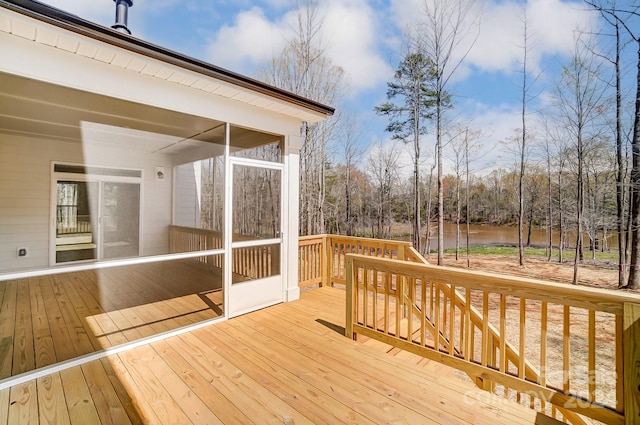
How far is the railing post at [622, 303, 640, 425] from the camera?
158 centimetres

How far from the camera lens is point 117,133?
10.7 feet

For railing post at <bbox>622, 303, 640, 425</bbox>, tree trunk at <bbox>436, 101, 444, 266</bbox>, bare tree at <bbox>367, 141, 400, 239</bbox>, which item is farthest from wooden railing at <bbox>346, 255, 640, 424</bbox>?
bare tree at <bbox>367, 141, 400, 239</bbox>

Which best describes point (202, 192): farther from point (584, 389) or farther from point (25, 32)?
point (584, 389)

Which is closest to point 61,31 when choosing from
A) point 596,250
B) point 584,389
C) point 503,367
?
point 503,367

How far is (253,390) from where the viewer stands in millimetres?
2129

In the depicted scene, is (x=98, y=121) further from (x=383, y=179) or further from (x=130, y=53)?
(x=383, y=179)

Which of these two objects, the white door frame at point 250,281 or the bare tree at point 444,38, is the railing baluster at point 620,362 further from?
the bare tree at point 444,38

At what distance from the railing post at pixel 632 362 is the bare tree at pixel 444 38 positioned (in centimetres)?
995

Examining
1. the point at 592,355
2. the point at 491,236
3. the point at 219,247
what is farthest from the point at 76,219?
the point at 491,236

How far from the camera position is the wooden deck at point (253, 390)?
1841 mm

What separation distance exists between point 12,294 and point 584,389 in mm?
7970

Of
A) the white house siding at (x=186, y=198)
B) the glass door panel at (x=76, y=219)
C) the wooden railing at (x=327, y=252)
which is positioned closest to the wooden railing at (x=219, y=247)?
the white house siding at (x=186, y=198)

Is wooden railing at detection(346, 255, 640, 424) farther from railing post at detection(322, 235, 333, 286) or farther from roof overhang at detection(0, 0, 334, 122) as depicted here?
roof overhang at detection(0, 0, 334, 122)

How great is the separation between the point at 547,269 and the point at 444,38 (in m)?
9.93
